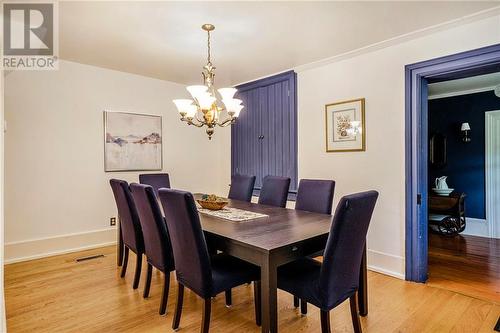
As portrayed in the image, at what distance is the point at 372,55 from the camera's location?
3.23m

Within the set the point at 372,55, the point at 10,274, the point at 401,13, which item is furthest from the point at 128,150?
the point at 401,13

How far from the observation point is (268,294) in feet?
5.30

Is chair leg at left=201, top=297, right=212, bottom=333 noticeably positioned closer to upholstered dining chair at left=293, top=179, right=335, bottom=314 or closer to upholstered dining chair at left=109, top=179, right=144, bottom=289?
upholstered dining chair at left=109, top=179, right=144, bottom=289

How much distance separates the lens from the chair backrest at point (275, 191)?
3.18 m

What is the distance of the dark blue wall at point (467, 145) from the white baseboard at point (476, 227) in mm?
77

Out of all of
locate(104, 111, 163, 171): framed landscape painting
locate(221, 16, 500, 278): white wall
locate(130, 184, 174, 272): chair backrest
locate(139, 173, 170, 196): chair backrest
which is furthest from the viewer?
locate(104, 111, 163, 171): framed landscape painting

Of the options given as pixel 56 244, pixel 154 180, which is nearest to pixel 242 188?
pixel 154 180

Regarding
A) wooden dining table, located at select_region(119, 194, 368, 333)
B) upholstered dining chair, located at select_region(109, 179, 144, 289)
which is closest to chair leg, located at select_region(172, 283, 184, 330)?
wooden dining table, located at select_region(119, 194, 368, 333)

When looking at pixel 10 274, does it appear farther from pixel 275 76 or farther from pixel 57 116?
pixel 275 76

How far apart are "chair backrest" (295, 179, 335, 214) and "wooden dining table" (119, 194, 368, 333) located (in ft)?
0.78

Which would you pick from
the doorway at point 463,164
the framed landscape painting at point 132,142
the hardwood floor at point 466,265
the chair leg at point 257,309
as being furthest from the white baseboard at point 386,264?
the framed landscape painting at point 132,142

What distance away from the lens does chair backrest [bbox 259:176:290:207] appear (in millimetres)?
3176

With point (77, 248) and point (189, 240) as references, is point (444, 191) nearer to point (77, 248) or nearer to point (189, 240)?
point (189, 240)

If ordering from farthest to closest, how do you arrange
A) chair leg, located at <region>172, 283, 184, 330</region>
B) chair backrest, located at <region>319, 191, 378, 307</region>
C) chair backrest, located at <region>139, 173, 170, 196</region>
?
chair backrest, located at <region>139, 173, 170, 196</region> < chair leg, located at <region>172, 283, 184, 330</region> < chair backrest, located at <region>319, 191, 378, 307</region>
